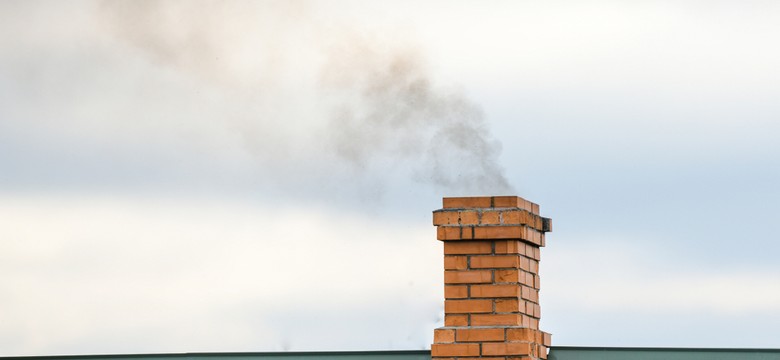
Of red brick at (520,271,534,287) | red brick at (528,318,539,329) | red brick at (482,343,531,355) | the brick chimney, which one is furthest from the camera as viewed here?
red brick at (528,318,539,329)

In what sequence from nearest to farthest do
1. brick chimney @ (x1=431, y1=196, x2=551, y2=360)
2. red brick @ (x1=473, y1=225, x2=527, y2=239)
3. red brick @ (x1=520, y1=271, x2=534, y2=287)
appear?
brick chimney @ (x1=431, y1=196, x2=551, y2=360) < red brick @ (x1=473, y1=225, x2=527, y2=239) < red brick @ (x1=520, y1=271, x2=534, y2=287)

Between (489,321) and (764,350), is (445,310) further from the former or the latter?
(764,350)

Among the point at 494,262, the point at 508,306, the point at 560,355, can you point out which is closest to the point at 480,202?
the point at 494,262

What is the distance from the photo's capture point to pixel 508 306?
9.32 metres

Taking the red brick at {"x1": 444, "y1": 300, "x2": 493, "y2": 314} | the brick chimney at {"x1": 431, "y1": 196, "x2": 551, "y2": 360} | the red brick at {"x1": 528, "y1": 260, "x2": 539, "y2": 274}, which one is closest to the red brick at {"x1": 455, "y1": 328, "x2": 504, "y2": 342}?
the brick chimney at {"x1": 431, "y1": 196, "x2": 551, "y2": 360}

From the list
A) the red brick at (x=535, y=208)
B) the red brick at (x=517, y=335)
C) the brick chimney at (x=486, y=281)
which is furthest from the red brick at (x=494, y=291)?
the red brick at (x=535, y=208)

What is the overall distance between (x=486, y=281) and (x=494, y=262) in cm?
14

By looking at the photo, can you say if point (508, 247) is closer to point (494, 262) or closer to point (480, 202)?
point (494, 262)

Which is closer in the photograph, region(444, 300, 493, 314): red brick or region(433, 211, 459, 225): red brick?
region(444, 300, 493, 314): red brick

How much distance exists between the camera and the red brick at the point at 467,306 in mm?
9352

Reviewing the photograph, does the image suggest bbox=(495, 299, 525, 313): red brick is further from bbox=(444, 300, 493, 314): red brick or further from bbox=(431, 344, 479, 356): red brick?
bbox=(431, 344, 479, 356): red brick

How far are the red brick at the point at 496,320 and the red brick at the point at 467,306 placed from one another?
0.13ft

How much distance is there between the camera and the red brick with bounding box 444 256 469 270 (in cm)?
946

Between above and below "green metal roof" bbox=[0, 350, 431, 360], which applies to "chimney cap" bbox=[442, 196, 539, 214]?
above
